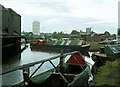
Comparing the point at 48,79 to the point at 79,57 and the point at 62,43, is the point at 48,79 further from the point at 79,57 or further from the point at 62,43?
the point at 62,43

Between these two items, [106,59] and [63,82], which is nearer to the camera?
[63,82]

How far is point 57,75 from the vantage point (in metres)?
11.7

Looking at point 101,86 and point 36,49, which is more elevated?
point 101,86

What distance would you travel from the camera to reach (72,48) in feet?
198

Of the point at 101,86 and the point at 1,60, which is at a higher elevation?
the point at 101,86

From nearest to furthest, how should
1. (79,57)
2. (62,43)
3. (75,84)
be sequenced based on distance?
(75,84), (79,57), (62,43)

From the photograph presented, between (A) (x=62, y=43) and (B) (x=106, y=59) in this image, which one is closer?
(B) (x=106, y=59)

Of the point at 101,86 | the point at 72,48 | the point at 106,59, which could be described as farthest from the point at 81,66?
the point at 72,48

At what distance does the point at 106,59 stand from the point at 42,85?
1339 cm

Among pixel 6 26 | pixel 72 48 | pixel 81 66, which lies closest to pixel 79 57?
pixel 81 66

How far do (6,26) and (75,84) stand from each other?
24.7 meters

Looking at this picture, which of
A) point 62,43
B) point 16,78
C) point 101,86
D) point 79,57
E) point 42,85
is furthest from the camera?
point 62,43

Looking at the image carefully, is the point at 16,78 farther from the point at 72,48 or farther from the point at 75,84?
the point at 72,48

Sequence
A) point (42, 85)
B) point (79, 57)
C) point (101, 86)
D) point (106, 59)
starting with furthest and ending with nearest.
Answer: point (106, 59) → point (79, 57) → point (42, 85) → point (101, 86)
